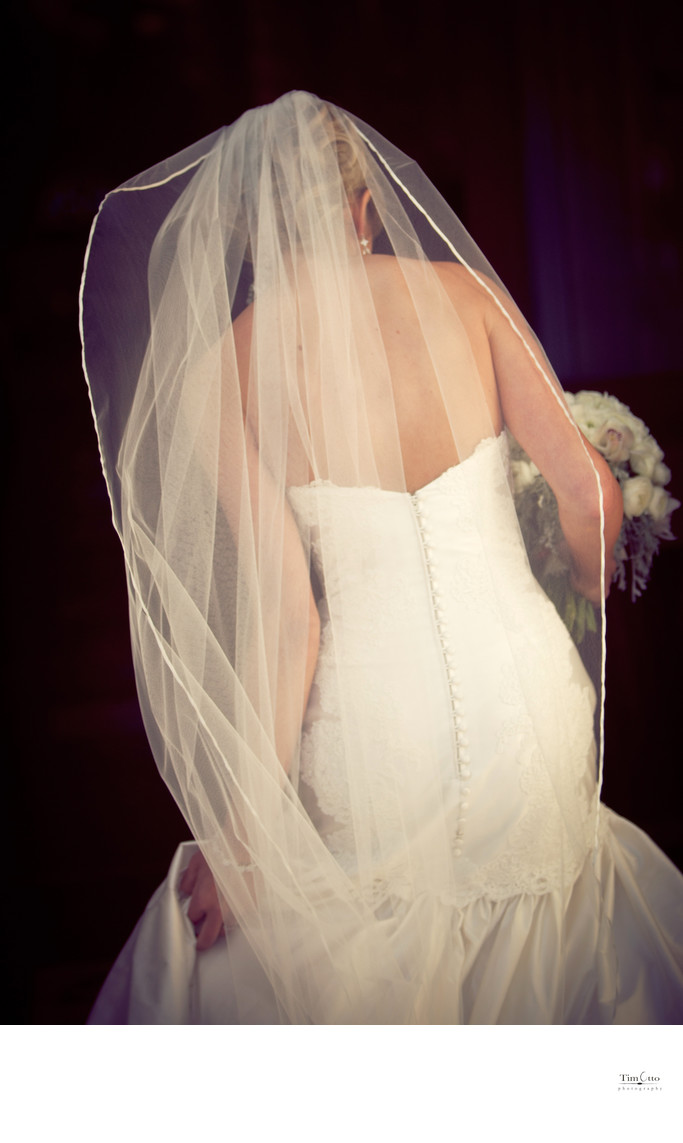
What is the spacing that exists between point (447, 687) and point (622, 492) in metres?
0.47

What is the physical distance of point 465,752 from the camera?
3.17ft

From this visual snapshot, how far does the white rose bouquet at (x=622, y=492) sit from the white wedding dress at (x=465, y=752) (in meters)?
0.05

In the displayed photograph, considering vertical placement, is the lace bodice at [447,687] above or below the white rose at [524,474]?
below

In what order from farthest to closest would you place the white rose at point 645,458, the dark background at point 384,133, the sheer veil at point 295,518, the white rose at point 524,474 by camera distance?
the dark background at point 384,133
the white rose at point 645,458
the white rose at point 524,474
the sheer veil at point 295,518

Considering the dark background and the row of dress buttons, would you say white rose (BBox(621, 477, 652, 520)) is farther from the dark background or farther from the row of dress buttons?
the row of dress buttons

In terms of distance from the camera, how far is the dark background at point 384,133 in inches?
52.8

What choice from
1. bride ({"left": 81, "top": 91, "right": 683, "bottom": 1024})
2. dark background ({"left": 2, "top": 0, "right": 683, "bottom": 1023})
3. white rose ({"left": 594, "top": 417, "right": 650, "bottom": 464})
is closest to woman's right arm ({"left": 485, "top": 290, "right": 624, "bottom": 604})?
bride ({"left": 81, "top": 91, "right": 683, "bottom": 1024})

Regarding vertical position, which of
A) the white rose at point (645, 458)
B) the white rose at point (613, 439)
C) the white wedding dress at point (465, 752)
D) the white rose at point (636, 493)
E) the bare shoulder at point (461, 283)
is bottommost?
the white wedding dress at point (465, 752)

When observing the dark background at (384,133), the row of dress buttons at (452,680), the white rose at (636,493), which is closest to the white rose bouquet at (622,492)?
the white rose at (636,493)

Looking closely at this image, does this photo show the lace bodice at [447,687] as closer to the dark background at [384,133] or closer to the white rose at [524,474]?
the white rose at [524,474]

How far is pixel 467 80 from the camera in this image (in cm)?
145

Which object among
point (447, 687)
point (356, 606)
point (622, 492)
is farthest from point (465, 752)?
point (622, 492)
